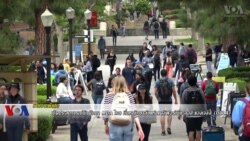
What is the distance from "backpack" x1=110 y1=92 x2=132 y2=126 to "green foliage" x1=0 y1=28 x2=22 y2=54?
10.3 metres

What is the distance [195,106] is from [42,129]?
340 centimetres

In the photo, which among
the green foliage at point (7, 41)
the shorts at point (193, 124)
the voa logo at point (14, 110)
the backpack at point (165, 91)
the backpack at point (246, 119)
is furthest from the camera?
the green foliage at point (7, 41)

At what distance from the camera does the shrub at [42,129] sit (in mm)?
16812

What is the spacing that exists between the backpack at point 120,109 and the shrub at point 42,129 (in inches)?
172

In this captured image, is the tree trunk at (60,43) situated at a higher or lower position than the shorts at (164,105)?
higher

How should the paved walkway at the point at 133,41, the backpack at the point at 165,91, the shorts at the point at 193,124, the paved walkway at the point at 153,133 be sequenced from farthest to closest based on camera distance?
1. the paved walkway at the point at 133,41
2. the paved walkway at the point at 153,133
3. the backpack at the point at 165,91
4. the shorts at the point at 193,124

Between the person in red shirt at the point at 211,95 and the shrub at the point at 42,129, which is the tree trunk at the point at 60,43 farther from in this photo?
the shrub at the point at 42,129

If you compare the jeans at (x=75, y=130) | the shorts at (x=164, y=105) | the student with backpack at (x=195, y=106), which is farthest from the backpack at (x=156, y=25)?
the jeans at (x=75, y=130)

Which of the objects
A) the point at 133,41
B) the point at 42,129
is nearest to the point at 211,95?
the point at 42,129

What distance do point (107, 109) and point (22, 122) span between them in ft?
7.35

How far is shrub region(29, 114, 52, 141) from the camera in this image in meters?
16.8

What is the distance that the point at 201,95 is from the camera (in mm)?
15547

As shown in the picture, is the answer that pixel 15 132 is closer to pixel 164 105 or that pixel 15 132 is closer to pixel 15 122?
pixel 15 122

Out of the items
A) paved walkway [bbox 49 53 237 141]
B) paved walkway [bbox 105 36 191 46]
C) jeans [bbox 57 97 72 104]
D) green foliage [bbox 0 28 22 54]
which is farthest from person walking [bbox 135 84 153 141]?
paved walkway [bbox 105 36 191 46]
